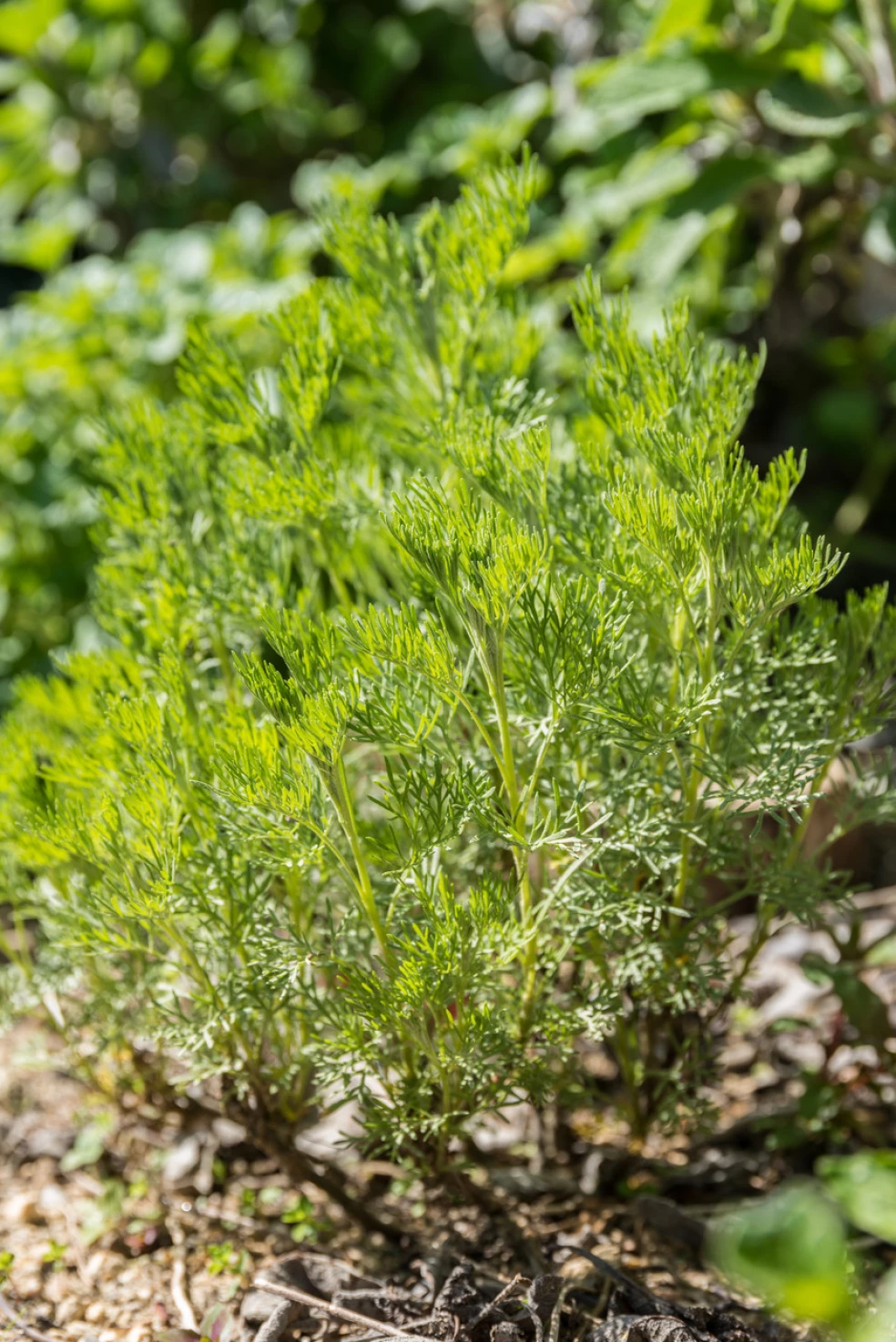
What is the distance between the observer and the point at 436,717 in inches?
31.7

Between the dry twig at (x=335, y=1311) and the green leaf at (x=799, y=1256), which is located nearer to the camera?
the green leaf at (x=799, y=1256)

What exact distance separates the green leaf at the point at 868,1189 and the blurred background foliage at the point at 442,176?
90 centimetres

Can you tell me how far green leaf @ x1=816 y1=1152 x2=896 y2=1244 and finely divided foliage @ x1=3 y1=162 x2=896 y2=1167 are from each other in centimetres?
13

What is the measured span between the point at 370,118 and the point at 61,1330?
243cm

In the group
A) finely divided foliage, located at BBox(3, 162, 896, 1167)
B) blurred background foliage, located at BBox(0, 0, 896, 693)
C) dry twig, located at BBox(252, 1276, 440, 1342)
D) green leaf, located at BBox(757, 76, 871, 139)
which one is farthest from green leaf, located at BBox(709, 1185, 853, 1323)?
green leaf, located at BBox(757, 76, 871, 139)

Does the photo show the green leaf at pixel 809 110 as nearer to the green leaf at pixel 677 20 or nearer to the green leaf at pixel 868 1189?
the green leaf at pixel 677 20

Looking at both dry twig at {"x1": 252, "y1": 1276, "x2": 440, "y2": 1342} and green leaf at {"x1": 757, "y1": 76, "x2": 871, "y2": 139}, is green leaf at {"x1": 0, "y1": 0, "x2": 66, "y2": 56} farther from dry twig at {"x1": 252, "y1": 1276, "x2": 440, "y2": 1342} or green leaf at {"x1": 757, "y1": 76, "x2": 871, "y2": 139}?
dry twig at {"x1": 252, "y1": 1276, "x2": 440, "y2": 1342}

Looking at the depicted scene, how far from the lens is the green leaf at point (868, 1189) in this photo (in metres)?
0.89

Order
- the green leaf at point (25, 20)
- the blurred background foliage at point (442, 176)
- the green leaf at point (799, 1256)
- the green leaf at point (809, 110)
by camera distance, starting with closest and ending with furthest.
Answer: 1. the green leaf at point (799, 1256)
2. the green leaf at point (809, 110)
3. the blurred background foliage at point (442, 176)
4. the green leaf at point (25, 20)

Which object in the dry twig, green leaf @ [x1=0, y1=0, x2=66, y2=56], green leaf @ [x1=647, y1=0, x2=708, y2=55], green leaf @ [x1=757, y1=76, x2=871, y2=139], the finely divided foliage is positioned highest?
green leaf @ [x1=0, y1=0, x2=66, y2=56]

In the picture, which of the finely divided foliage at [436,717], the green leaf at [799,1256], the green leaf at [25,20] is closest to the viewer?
the green leaf at [799,1256]

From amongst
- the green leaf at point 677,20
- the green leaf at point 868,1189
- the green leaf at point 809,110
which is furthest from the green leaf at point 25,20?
the green leaf at point 868,1189

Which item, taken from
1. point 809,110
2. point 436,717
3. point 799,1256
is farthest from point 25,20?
point 799,1256

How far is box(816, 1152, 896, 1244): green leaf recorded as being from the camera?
889 millimetres
